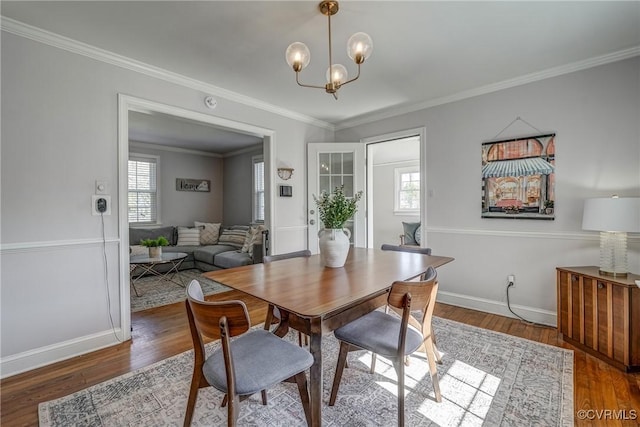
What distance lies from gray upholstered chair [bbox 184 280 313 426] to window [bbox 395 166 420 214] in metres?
5.55

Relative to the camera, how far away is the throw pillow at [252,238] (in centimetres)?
467

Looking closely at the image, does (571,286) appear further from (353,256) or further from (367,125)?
(367,125)

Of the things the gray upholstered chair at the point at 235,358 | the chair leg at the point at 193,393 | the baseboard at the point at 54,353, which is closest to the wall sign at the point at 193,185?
the baseboard at the point at 54,353

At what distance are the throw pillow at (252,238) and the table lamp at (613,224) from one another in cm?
383

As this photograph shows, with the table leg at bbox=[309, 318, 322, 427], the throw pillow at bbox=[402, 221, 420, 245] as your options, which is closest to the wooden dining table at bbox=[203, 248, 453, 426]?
the table leg at bbox=[309, 318, 322, 427]

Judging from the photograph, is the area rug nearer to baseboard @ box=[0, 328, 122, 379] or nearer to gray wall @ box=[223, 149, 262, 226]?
baseboard @ box=[0, 328, 122, 379]

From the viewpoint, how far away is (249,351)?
140 centimetres

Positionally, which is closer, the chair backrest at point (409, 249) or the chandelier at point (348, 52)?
the chandelier at point (348, 52)

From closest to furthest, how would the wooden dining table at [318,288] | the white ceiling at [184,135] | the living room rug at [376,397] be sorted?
the wooden dining table at [318,288] → the living room rug at [376,397] → the white ceiling at [184,135]

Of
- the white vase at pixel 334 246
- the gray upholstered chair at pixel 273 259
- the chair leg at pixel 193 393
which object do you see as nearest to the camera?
the chair leg at pixel 193 393

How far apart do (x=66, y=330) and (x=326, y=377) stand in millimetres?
2053

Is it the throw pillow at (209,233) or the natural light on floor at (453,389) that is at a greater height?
the throw pillow at (209,233)

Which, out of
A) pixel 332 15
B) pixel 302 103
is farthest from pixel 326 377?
pixel 302 103

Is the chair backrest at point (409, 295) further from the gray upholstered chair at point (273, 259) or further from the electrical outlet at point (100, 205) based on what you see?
the electrical outlet at point (100, 205)
